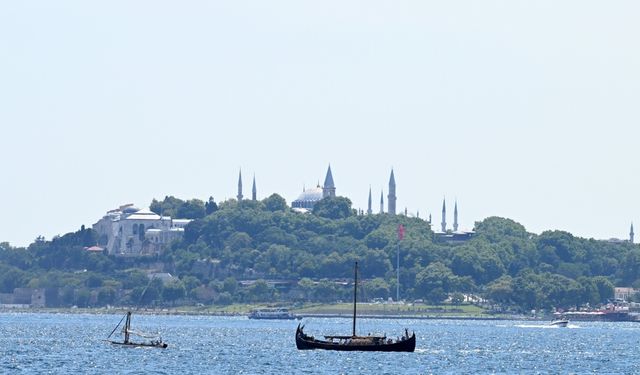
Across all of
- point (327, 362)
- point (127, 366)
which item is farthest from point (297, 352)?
point (127, 366)

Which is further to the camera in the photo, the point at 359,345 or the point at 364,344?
the point at 364,344

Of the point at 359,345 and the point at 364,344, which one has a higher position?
the point at 364,344

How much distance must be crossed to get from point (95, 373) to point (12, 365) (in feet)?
34.6

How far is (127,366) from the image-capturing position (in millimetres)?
148375

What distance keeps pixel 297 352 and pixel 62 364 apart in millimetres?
30578

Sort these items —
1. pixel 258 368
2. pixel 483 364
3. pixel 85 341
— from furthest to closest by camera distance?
1. pixel 85 341
2. pixel 483 364
3. pixel 258 368

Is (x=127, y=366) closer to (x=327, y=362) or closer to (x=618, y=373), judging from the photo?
(x=327, y=362)

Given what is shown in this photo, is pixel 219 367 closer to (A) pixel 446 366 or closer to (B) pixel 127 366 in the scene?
(B) pixel 127 366

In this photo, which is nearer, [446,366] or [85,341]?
[446,366]

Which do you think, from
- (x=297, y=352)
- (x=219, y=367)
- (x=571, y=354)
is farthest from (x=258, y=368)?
(x=571, y=354)

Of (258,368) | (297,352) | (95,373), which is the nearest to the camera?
(95,373)

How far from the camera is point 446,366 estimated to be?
156 metres

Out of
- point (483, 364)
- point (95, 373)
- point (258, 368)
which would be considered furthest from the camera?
point (483, 364)

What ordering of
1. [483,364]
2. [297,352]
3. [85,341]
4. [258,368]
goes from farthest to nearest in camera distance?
1. [85,341]
2. [297,352]
3. [483,364]
4. [258,368]
